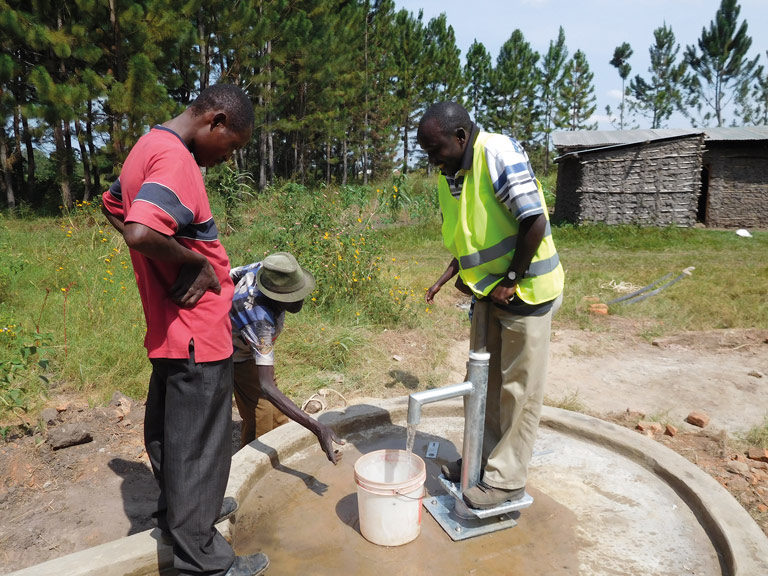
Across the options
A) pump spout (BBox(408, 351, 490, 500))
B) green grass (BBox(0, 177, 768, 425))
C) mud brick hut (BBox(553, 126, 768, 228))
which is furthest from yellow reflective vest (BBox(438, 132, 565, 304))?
mud brick hut (BBox(553, 126, 768, 228))

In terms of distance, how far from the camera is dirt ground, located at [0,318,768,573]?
7.55 feet

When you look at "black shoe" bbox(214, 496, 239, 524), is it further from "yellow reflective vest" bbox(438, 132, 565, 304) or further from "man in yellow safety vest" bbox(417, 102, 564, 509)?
"yellow reflective vest" bbox(438, 132, 565, 304)

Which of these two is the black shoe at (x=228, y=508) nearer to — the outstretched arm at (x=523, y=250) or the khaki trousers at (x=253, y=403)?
the khaki trousers at (x=253, y=403)

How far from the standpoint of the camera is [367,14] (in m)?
20.0

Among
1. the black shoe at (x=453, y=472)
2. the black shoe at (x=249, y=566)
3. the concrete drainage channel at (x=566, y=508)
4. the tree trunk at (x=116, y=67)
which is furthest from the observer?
the tree trunk at (x=116, y=67)

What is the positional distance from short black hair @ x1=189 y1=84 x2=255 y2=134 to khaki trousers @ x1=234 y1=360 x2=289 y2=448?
53.1 inches

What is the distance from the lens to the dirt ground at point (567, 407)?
90.7 inches

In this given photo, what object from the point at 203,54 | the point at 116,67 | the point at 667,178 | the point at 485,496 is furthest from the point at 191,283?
the point at 203,54

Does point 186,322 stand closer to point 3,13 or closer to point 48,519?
point 48,519

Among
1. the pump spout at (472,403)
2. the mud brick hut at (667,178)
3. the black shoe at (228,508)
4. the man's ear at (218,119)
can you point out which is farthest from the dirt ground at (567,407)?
the mud brick hut at (667,178)

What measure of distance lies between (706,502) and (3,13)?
1177cm

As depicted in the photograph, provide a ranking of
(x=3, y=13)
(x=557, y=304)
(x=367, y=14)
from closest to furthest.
Result: (x=557, y=304), (x=3, y=13), (x=367, y=14)

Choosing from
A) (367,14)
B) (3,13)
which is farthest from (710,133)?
(3,13)

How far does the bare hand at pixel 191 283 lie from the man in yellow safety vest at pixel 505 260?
2.92ft
